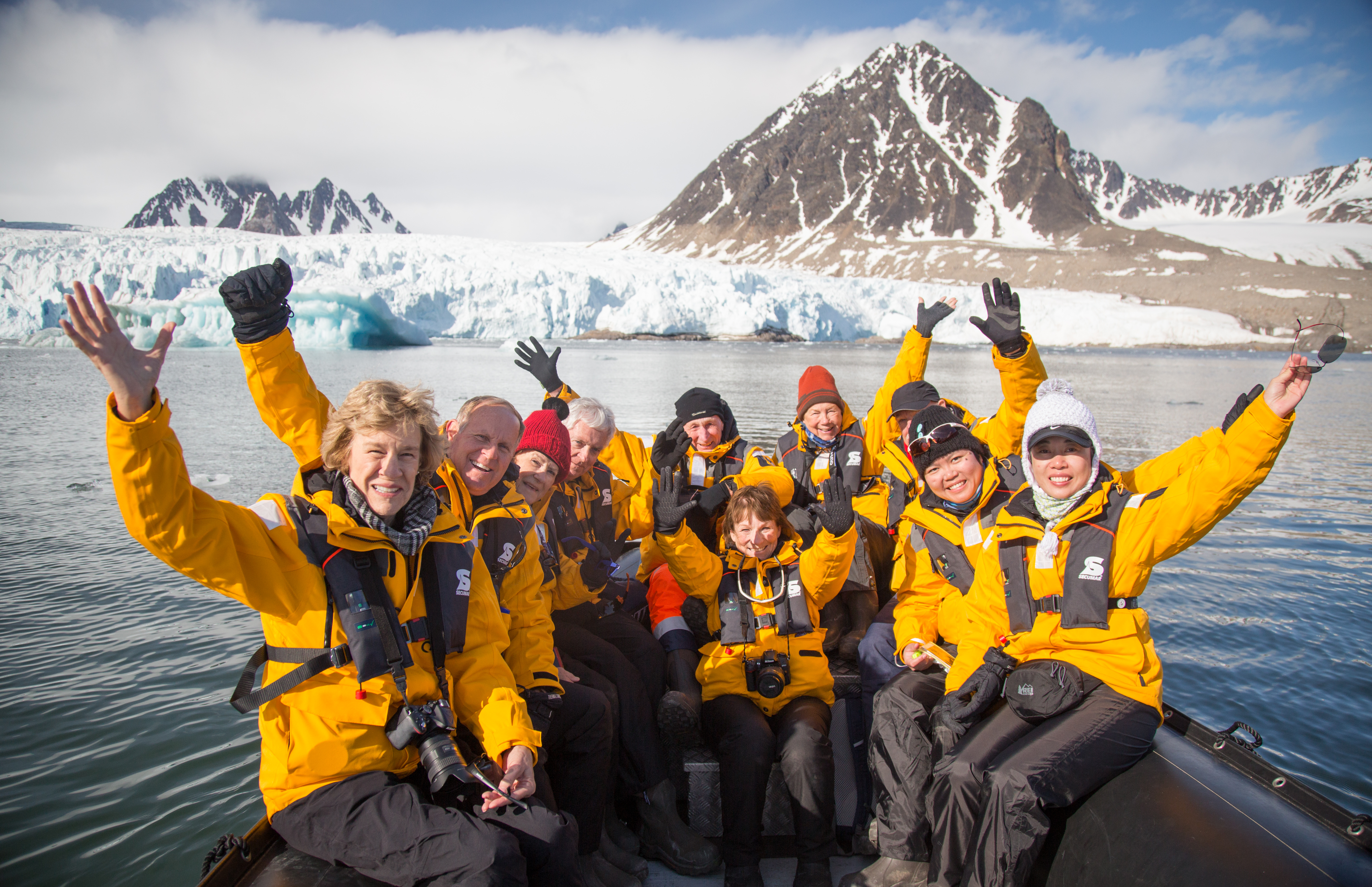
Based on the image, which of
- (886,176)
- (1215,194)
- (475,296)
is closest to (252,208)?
(886,176)

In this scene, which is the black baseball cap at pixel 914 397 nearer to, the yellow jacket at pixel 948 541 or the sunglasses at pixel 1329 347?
the yellow jacket at pixel 948 541

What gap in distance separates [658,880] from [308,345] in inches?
1055

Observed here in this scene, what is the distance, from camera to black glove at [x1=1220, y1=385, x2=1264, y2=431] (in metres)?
1.77

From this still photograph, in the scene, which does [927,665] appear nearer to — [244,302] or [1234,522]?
[244,302]

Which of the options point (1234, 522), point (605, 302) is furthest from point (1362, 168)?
point (1234, 522)

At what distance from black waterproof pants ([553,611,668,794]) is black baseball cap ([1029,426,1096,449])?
1456 millimetres

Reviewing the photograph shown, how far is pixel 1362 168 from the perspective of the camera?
173625 mm

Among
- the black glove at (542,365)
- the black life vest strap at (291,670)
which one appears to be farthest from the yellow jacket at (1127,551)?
the black glove at (542,365)

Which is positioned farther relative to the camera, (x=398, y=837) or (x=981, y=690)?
(x=981, y=690)

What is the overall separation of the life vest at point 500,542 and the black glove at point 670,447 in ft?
3.82

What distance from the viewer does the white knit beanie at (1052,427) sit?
192 centimetres

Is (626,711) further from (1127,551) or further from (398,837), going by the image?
(1127,551)

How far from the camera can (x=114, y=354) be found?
3.77 feet

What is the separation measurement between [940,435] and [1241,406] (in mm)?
817
